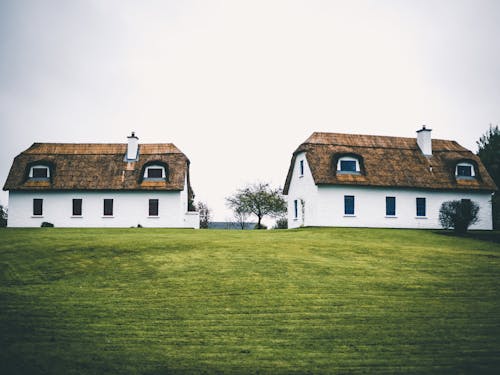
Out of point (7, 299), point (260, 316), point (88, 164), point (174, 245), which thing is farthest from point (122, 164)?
point (260, 316)

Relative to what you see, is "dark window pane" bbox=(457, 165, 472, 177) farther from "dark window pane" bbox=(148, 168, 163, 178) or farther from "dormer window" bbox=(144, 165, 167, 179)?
"dark window pane" bbox=(148, 168, 163, 178)

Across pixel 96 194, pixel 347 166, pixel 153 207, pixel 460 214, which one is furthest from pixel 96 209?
pixel 460 214

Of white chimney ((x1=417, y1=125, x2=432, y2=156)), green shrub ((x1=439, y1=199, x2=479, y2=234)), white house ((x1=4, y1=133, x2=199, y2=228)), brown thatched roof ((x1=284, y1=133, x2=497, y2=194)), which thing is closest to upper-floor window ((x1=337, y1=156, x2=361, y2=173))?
brown thatched roof ((x1=284, y1=133, x2=497, y2=194))

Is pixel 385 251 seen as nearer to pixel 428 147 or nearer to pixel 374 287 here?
pixel 374 287

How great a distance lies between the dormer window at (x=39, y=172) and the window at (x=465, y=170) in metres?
31.7

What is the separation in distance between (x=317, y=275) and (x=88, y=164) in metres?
28.5

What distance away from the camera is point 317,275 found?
47.7ft

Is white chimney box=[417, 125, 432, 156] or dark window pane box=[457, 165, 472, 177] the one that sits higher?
white chimney box=[417, 125, 432, 156]

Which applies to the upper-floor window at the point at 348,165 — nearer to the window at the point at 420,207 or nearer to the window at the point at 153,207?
the window at the point at 420,207

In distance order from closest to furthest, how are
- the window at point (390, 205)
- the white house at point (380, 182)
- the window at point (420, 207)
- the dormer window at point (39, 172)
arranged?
1. the white house at point (380, 182)
2. the window at point (390, 205)
3. the window at point (420, 207)
4. the dormer window at point (39, 172)

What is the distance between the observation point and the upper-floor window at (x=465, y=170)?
37531 millimetres

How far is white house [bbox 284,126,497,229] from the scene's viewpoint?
3475cm

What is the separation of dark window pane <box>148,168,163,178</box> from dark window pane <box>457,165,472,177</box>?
906 inches

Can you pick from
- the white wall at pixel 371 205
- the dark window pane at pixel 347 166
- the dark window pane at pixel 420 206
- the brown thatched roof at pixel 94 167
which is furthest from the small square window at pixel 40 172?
the dark window pane at pixel 420 206
